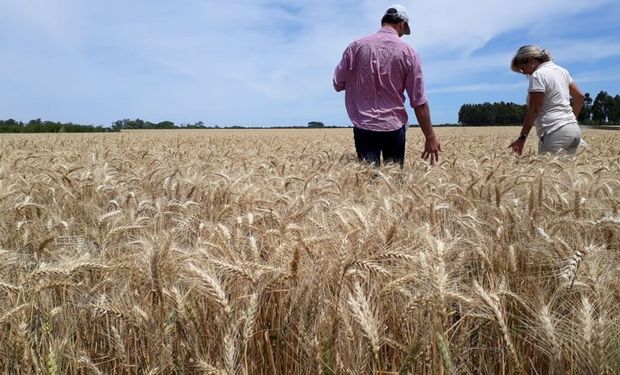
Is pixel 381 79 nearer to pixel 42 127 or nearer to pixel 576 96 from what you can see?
pixel 576 96

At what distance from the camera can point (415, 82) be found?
14.4 ft

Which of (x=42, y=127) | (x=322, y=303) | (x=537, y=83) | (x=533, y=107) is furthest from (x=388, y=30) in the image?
(x=42, y=127)

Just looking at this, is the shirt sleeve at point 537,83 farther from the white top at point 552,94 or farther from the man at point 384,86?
the man at point 384,86

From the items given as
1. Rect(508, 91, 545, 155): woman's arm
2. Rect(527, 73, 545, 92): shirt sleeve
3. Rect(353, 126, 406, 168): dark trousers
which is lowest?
Rect(353, 126, 406, 168): dark trousers

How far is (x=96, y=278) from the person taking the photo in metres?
1.63

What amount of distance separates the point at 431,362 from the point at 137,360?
33.0 inches

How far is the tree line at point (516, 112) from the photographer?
8294cm

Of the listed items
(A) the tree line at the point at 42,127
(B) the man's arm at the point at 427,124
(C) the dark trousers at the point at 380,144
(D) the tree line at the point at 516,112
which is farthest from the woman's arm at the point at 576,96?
(D) the tree line at the point at 516,112

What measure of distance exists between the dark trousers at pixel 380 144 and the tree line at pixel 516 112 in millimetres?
87442

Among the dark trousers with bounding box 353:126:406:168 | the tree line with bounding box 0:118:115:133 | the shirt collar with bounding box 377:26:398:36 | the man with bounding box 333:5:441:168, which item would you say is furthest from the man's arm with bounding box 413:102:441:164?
the tree line with bounding box 0:118:115:133

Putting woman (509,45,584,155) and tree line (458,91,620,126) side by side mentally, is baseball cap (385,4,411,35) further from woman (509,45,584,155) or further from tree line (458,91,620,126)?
tree line (458,91,620,126)

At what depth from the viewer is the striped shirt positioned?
14.1ft

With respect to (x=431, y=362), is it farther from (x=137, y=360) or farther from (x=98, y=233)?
(x=98, y=233)

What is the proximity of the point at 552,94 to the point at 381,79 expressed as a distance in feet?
6.55
